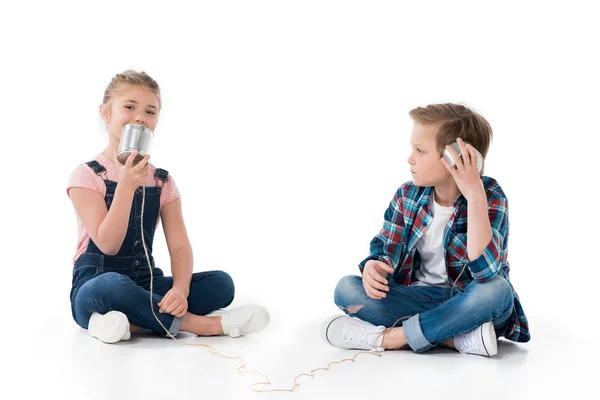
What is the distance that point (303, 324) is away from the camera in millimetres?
2615

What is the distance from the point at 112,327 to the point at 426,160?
1.11m

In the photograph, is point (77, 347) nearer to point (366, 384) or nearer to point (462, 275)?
point (366, 384)

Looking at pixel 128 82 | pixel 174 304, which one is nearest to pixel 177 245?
pixel 174 304

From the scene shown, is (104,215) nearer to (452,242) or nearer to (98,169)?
(98,169)

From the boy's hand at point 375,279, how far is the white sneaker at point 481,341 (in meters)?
0.28

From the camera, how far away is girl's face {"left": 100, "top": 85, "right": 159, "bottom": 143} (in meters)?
2.47

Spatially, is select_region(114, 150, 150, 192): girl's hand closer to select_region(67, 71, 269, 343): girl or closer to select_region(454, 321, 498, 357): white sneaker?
select_region(67, 71, 269, 343): girl

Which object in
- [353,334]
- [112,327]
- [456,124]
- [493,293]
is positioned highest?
[456,124]

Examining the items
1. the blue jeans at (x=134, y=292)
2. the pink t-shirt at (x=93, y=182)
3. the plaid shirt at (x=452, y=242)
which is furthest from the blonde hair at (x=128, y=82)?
the plaid shirt at (x=452, y=242)

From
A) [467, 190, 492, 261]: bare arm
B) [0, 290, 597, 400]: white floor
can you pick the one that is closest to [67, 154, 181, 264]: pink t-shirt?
[0, 290, 597, 400]: white floor

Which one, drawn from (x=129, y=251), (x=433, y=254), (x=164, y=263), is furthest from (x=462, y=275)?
(x=164, y=263)

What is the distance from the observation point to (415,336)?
2199 mm

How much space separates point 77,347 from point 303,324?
0.79m

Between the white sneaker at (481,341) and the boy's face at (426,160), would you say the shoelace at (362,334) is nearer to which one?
the white sneaker at (481,341)
